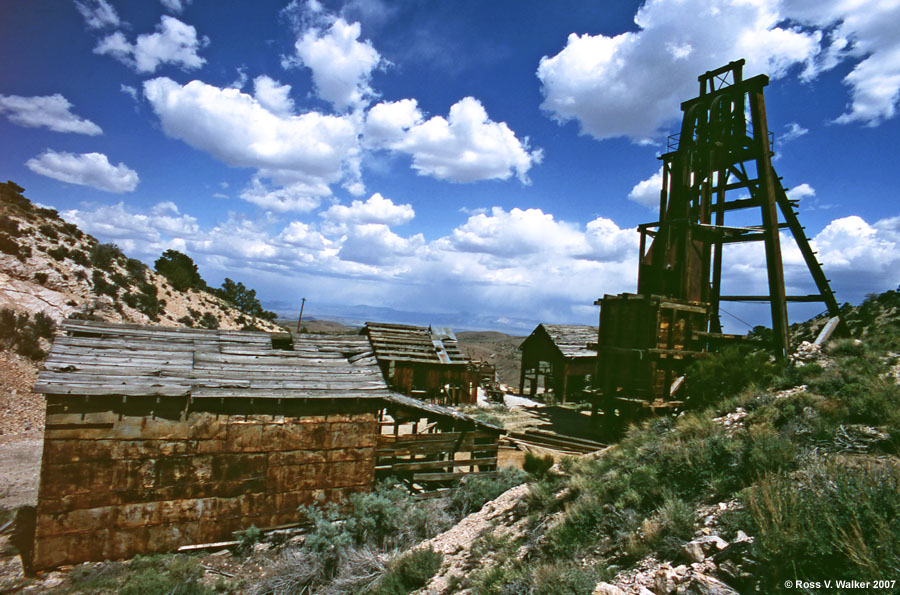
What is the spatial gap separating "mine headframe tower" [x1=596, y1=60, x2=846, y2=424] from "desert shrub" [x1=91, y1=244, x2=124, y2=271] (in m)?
37.3

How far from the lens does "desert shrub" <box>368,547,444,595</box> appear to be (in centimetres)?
705

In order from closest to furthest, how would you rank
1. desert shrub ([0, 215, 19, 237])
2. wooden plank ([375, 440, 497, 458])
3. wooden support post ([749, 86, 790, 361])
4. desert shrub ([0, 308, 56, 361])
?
wooden plank ([375, 440, 497, 458])
wooden support post ([749, 86, 790, 361])
desert shrub ([0, 308, 56, 361])
desert shrub ([0, 215, 19, 237])

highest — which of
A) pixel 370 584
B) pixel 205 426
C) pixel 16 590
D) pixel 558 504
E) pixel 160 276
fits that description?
pixel 160 276

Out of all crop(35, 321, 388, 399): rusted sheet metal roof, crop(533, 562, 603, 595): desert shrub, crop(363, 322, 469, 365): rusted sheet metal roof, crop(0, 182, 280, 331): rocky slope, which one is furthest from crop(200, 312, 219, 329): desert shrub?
crop(533, 562, 603, 595): desert shrub

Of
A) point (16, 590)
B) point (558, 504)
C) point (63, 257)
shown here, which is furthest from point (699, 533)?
point (63, 257)

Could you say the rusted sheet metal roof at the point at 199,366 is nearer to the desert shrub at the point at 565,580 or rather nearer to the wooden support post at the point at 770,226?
the desert shrub at the point at 565,580

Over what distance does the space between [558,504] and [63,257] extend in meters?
38.4

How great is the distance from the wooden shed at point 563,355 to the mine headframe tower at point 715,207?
10.2m

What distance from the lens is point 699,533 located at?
532 cm

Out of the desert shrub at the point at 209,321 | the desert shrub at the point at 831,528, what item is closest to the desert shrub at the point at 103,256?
the desert shrub at the point at 209,321

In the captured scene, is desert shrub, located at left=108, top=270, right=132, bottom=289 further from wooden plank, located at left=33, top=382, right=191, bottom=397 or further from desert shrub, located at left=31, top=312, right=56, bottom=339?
wooden plank, located at left=33, top=382, right=191, bottom=397

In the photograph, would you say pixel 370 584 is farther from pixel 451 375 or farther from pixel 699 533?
pixel 451 375

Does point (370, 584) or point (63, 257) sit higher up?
point (63, 257)

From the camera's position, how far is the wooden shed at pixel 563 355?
28.0 meters
